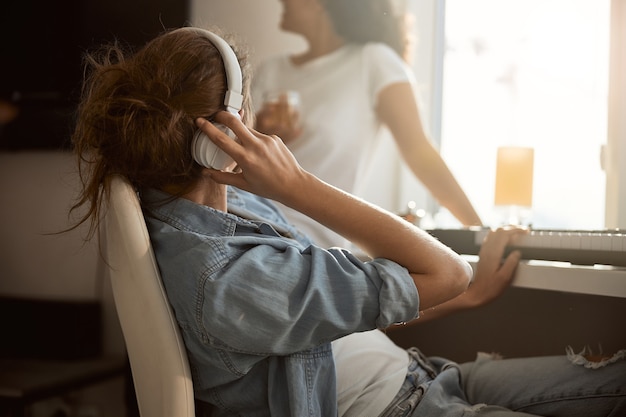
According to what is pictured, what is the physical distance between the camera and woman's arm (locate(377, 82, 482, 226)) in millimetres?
1689

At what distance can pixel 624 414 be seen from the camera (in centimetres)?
94

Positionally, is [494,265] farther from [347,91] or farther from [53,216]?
[53,216]

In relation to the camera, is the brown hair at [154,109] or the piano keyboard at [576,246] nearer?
the brown hair at [154,109]

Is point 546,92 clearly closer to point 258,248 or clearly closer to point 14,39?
point 258,248

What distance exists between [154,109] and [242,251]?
217 millimetres

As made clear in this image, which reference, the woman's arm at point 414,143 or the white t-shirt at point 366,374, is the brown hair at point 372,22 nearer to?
the woman's arm at point 414,143

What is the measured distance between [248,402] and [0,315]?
147 centimetres

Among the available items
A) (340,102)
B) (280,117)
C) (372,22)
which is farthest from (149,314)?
(372,22)

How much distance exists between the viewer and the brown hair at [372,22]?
193 centimetres

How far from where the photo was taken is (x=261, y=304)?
77 cm

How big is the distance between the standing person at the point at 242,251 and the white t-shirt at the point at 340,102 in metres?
0.94

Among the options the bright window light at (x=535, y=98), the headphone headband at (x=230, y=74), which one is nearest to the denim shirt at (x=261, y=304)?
the headphone headband at (x=230, y=74)

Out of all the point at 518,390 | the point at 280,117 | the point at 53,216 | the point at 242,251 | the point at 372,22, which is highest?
the point at 372,22

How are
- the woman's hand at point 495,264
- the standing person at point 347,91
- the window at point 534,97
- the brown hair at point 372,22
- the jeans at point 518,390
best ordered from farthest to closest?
the brown hair at point 372,22
the standing person at point 347,91
the window at point 534,97
the woman's hand at point 495,264
the jeans at point 518,390
